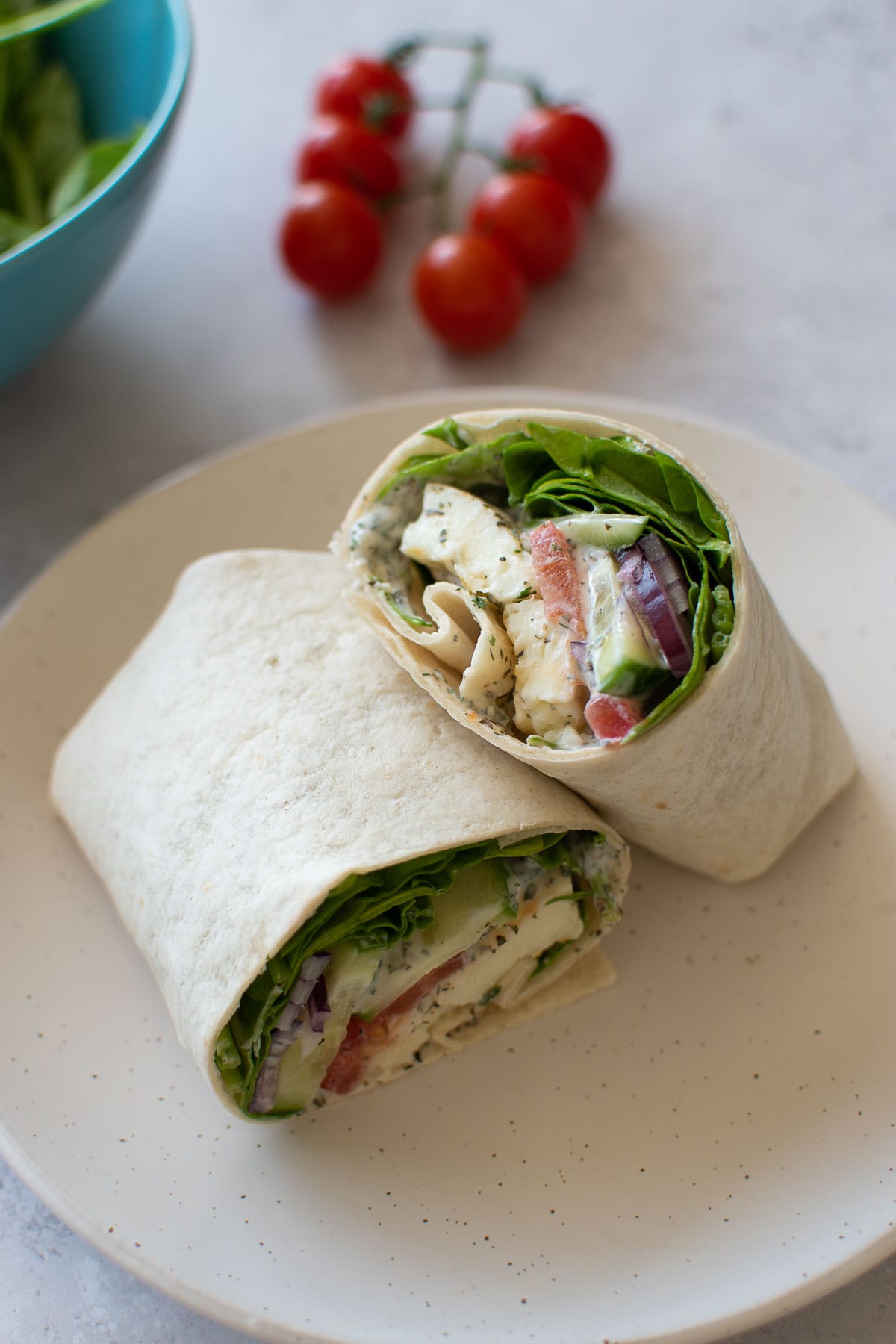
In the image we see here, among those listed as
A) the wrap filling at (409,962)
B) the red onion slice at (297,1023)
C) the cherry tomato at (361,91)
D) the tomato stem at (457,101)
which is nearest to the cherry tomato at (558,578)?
the wrap filling at (409,962)

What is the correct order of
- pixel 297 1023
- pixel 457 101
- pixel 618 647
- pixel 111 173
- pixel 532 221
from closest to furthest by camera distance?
pixel 618 647, pixel 297 1023, pixel 111 173, pixel 532 221, pixel 457 101

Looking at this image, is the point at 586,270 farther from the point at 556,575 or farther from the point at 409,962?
the point at 409,962

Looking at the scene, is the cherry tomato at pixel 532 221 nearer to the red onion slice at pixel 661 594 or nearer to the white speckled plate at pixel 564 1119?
the white speckled plate at pixel 564 1119

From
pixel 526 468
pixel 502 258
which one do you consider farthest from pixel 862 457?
pixel 526 468

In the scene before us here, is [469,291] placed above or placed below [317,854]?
above

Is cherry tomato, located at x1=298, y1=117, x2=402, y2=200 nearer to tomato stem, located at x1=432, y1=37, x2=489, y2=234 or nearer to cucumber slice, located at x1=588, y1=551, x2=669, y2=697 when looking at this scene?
tomato stem, located at x1=432, y1=37, x2=489, y2=234

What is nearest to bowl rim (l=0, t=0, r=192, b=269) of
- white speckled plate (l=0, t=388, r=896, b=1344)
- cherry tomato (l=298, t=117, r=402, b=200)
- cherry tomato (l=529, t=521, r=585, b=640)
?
cherry tomato (l=298, t=117, r=402, b=200)

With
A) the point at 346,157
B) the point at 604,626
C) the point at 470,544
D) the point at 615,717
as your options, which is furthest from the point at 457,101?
the point at 615,717
